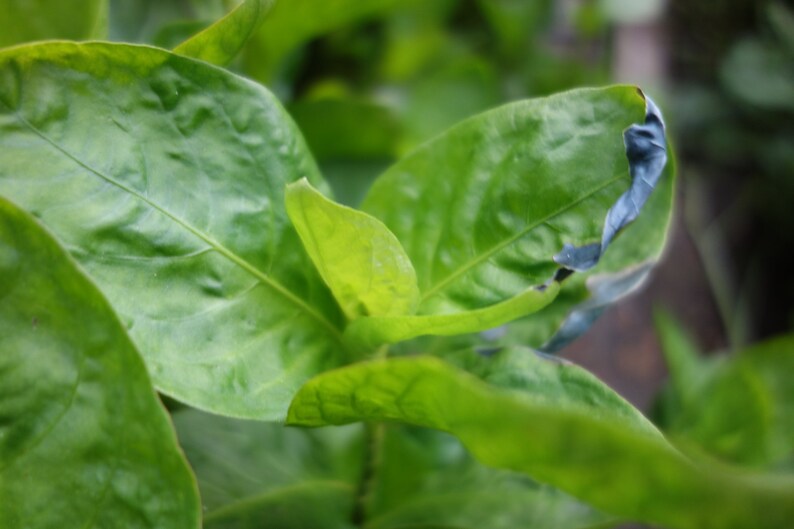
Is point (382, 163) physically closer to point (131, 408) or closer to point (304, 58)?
point (304, 58)

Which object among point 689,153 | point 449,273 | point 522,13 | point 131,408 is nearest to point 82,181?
point 131,408

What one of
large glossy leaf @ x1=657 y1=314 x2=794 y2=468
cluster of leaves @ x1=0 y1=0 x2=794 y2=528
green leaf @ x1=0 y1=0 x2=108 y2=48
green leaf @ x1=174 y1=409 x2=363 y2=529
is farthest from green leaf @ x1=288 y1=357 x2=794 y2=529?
large glossy leaf @ x1=657 y1=314 x2=794 y2=468

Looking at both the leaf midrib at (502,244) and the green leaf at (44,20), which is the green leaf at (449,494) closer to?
the leaf midrib at (502,244)

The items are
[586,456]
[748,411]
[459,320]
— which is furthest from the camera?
[748,411]

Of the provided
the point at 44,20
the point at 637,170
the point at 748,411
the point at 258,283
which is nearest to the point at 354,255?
the point at 258,283

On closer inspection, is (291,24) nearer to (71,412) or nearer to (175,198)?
(175,198)

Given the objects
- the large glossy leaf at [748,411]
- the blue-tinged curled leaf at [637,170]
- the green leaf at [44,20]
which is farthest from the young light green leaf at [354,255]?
the large glossy leaf at [748,411]
